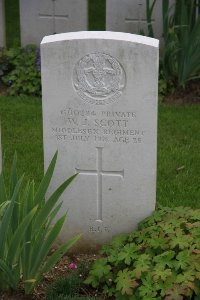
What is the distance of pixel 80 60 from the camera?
12.6 feet

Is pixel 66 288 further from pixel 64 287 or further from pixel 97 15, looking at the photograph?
pixel 97 15

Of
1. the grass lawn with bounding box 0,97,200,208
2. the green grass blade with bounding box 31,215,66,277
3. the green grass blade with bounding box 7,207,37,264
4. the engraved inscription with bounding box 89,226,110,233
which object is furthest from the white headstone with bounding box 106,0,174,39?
the green grass blade with bounding box 7,207,37,264

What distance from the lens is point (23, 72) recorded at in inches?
295

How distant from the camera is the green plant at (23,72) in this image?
7.39 meters

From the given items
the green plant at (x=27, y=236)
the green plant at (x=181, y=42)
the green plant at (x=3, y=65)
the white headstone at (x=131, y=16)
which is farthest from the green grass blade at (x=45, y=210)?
the white headstone at (x=131, y=16)

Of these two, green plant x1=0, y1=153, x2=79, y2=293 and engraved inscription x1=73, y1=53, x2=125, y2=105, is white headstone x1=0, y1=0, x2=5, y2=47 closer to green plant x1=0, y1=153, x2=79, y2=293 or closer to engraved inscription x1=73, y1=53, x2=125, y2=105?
engraved inscription x1=73, y1=53, x2=125, y2=105

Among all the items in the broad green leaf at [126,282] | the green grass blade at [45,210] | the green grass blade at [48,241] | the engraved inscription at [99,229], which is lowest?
the broad green leaf at [126,282]

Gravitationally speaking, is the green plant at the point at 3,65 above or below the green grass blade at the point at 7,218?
above

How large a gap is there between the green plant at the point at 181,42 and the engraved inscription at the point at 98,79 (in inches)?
131

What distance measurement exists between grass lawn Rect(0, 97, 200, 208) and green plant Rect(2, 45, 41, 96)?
15 cm

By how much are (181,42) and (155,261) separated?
13.1 ft

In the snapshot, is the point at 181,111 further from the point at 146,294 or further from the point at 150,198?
the point at 146,294

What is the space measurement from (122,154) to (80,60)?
0.62 meters

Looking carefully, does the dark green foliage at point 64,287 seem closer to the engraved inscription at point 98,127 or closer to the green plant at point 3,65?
the engraved inscription at point 98,127
